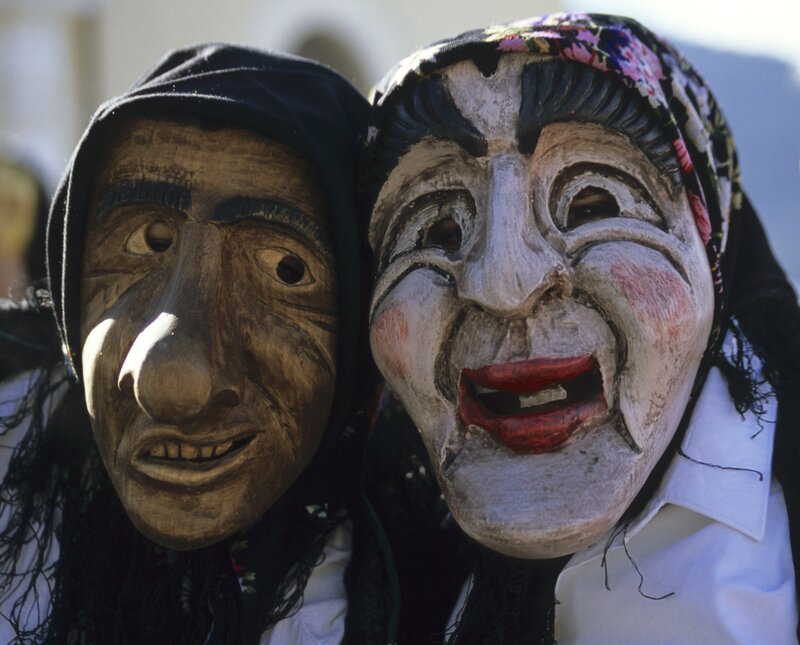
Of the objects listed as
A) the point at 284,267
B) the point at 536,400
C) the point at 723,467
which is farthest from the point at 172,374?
the point at 723,467

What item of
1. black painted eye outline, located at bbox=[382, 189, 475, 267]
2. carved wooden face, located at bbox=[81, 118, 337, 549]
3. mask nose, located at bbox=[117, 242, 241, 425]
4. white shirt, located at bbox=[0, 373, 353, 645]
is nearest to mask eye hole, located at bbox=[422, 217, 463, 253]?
black painted eye outline, located at bbox=[382, 189, 475, 267]

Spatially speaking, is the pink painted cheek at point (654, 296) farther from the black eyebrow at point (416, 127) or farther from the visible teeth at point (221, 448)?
the visible teeth at point (221, 448)

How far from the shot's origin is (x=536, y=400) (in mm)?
1812

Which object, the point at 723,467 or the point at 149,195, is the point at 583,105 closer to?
the point at 723,467

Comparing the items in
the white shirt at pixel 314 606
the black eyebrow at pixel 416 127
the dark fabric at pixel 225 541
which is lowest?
the white shirt at pixel 314 606

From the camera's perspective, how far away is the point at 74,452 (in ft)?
7.50

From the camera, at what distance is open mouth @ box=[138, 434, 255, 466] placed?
6.26ft

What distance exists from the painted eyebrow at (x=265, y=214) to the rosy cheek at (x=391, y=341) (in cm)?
24

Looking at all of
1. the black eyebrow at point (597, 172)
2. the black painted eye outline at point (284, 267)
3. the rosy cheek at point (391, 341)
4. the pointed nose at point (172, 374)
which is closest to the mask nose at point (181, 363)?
the pointed nose at point (172, 374)

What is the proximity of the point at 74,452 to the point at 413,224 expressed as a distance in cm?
89

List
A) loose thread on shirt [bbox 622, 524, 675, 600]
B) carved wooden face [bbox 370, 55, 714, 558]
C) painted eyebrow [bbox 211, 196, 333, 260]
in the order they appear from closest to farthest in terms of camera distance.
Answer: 1. carved wooden face [bbox 370, 55, 714, 558]
2. loose thread on shirt [bbox 622, 524, 675, 600]
3. painted eyebrow [bbox 211, 196, 333, 260]

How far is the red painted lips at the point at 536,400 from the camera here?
1749 mm

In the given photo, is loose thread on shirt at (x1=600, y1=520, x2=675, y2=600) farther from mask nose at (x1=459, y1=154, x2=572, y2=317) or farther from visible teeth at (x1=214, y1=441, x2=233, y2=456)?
visible teeth at (x1=214, y1=441, x2=233, y2=456)

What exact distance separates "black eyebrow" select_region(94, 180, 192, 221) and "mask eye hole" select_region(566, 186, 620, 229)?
28.1 inches
